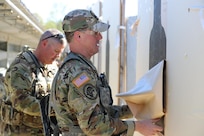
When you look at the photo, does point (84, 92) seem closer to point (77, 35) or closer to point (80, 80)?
point (80, 80)

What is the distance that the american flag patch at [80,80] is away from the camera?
5.82 ft

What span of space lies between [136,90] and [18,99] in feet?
3.50

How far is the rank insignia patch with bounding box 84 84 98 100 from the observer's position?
178cm

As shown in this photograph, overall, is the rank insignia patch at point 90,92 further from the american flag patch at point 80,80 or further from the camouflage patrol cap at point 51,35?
the camouflage patrol cap at point 51,35

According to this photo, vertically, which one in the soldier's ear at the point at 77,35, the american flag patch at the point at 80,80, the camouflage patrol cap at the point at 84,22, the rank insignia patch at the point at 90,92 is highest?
the camouflage patrol cap at the point at 84,22

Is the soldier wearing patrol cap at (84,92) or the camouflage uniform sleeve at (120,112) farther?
the camouflage uniform sleeve at (120,112)

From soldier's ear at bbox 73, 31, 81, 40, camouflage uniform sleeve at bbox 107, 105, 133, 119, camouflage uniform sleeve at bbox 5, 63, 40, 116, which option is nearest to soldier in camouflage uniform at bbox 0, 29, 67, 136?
camouflage uniform sleeve at bbox 5, 63, 40, 116

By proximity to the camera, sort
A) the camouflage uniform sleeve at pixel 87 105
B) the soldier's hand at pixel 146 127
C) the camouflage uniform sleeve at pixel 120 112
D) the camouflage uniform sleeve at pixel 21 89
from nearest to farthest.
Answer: the camouflage uniform sleeve at pixel 87 105, the soldier's hand at pixel 146 127, the camouflage uniform sleeve at pixel 120 112, the camouflage uniform sleeve at pixel 21 89

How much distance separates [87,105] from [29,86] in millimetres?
1139

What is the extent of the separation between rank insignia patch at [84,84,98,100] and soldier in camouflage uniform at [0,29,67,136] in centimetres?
101

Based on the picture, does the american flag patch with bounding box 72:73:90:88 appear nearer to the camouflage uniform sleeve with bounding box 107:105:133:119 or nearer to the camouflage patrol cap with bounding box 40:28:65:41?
the camouflage uniform sleeve with bounding box 107:105:133:119

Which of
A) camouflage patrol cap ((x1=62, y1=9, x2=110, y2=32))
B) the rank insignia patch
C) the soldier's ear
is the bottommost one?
the rank insignia patch

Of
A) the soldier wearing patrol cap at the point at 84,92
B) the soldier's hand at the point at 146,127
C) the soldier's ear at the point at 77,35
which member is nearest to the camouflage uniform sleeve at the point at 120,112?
the soldier wearing patrol cap at the point at 84,92

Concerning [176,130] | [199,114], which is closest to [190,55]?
[199,114]
